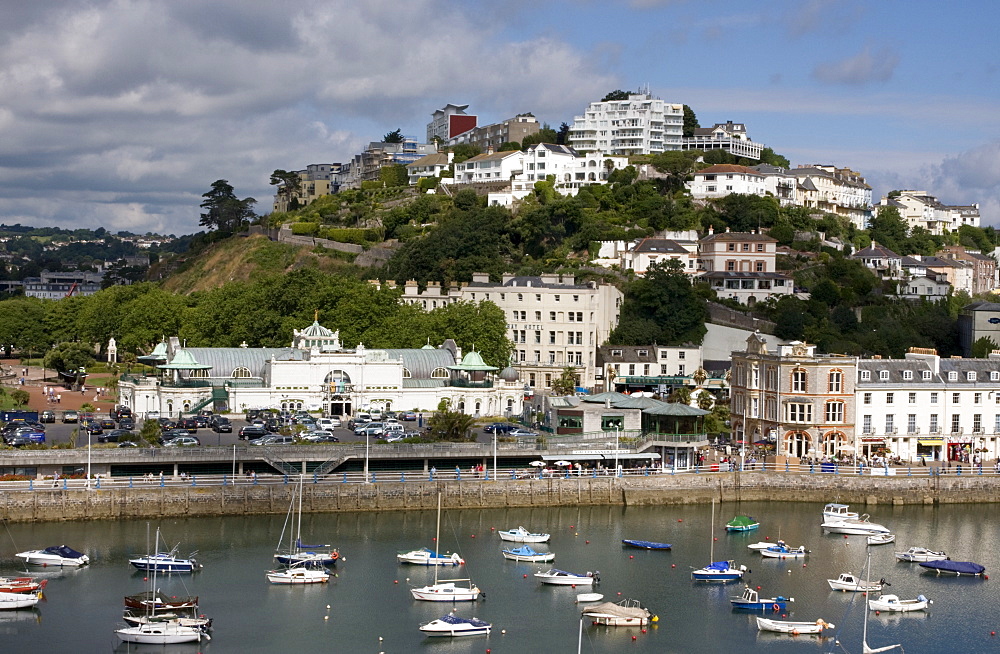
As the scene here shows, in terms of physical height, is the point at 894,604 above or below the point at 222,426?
below

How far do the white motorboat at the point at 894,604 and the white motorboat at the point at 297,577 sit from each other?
2100 centimetres

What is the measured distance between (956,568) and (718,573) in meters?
10.6

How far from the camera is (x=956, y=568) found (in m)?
54.8

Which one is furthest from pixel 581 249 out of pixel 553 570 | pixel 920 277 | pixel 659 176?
pixel 553 570

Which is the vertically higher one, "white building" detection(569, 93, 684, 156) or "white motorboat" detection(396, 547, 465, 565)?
"white building" detection(569, 93, 684, 156)

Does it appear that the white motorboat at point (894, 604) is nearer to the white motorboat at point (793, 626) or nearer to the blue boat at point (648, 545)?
the white motorboat at point (793, 626)

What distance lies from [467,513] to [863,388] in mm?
24490

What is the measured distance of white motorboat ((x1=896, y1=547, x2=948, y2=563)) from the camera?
55.9 m

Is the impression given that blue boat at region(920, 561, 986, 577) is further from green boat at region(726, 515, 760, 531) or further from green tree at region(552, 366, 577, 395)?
green tree at region(552, 366, 577, 395)

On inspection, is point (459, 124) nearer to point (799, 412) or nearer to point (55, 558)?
point (799, 412)

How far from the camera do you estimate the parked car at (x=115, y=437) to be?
6588 cm

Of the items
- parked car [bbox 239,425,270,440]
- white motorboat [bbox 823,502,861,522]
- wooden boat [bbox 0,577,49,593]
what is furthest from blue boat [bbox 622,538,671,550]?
wooden boat [bbox 0,577,49,593]

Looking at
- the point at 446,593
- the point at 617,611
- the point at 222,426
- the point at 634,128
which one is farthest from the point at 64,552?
the point at 634,128

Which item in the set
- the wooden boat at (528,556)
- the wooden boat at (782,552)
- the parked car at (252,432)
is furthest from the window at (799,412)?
the parked car at (252,432)
